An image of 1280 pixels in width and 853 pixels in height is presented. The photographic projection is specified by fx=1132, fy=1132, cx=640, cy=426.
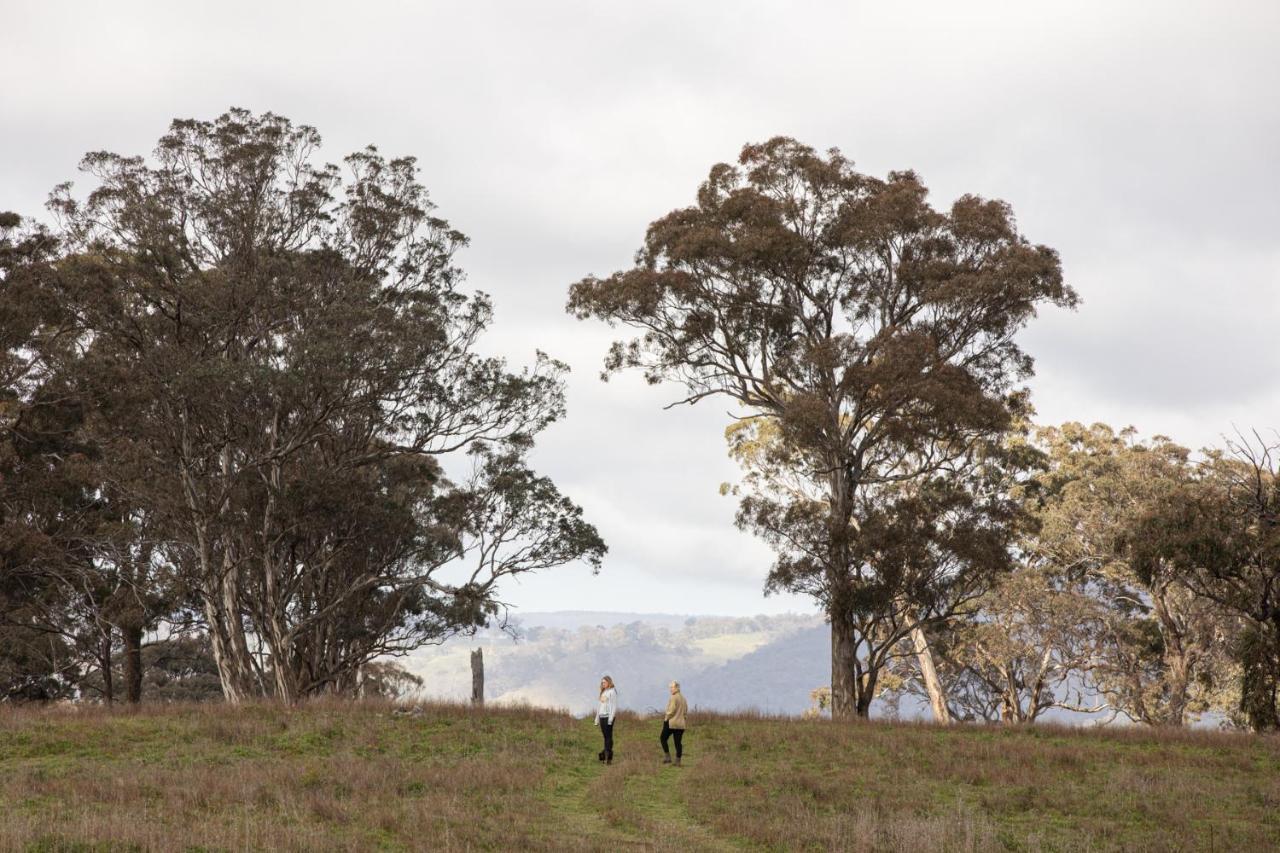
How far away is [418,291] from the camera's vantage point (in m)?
39.5

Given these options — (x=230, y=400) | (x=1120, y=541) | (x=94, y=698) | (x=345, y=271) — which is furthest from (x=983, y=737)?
(x=94, y=698)

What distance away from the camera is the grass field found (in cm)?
1442

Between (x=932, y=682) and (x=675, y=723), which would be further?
(x=932, y=682)

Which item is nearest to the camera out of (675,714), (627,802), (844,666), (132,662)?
(627,802)

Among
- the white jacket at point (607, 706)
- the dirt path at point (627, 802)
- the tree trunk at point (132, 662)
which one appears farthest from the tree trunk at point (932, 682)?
the tree trunk at point (132, 662)

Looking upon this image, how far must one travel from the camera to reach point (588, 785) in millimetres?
19438

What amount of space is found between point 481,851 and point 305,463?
26.3 metres

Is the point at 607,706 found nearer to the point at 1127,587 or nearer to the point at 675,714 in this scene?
the point at 675,714

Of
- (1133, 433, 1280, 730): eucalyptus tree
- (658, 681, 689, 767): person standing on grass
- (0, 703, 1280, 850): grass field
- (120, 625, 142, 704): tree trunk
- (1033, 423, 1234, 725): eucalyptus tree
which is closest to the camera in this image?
(0, 703, 1280, 850): grass field

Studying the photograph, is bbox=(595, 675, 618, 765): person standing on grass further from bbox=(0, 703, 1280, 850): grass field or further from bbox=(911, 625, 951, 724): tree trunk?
bbox=(911, 625, 951, 724): tree trunk

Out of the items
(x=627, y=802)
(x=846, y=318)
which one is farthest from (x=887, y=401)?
(x=627, y=802)

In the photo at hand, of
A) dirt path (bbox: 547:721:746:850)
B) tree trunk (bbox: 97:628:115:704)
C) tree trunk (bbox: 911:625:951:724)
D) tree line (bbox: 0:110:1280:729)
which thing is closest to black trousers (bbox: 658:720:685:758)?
dirt path (bbox: 547:721:746:850)

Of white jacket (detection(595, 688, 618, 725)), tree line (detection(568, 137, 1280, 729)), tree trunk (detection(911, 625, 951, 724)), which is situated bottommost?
tree trunk (detection(911, 625, 951, 724))

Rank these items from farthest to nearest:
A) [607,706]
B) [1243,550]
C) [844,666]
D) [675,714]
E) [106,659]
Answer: [106,659] → [844,666] → [1243,550] → [675,714] → [607,706]
